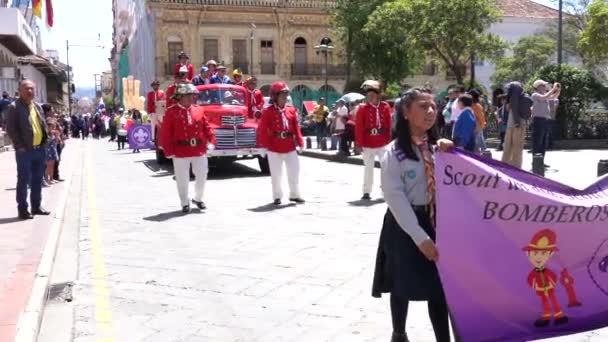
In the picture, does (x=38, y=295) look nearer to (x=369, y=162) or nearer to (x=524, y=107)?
(x=369, y=162)

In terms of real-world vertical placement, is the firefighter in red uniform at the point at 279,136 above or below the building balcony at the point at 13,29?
below

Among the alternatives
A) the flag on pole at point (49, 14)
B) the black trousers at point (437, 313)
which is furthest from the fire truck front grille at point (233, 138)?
the flag on pole at point (49, 14)

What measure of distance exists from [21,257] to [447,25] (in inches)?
856

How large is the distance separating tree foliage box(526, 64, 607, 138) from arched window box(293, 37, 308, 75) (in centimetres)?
3162

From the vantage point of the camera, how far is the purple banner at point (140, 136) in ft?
80.9

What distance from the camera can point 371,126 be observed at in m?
10.3

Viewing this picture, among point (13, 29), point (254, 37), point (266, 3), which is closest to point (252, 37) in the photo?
point (254, 37)

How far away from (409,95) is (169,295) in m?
2.95

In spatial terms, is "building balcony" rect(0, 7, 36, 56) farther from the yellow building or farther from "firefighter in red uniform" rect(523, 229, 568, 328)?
"firefighter in red uniform" rect(523, 229, 568, 328)

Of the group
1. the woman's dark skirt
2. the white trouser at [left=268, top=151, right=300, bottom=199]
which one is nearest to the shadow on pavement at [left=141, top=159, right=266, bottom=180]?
the white trouser at [left=268, top=151, right=300, bottom=199]

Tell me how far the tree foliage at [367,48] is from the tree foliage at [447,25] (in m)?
10.3

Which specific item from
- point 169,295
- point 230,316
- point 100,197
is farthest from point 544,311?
point 100,197

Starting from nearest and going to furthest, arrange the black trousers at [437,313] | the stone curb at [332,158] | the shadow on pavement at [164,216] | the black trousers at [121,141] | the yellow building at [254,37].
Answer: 1. the black trousers at [437,313]
2. the shadow on pavement at [164,216]
3. the stone curb at [332,158]
4. the black trousers at [121,141]
5. the yellow building at [254,37]

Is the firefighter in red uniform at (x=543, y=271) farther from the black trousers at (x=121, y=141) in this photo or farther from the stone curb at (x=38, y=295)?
the black trousers at (x=121, y=141)
